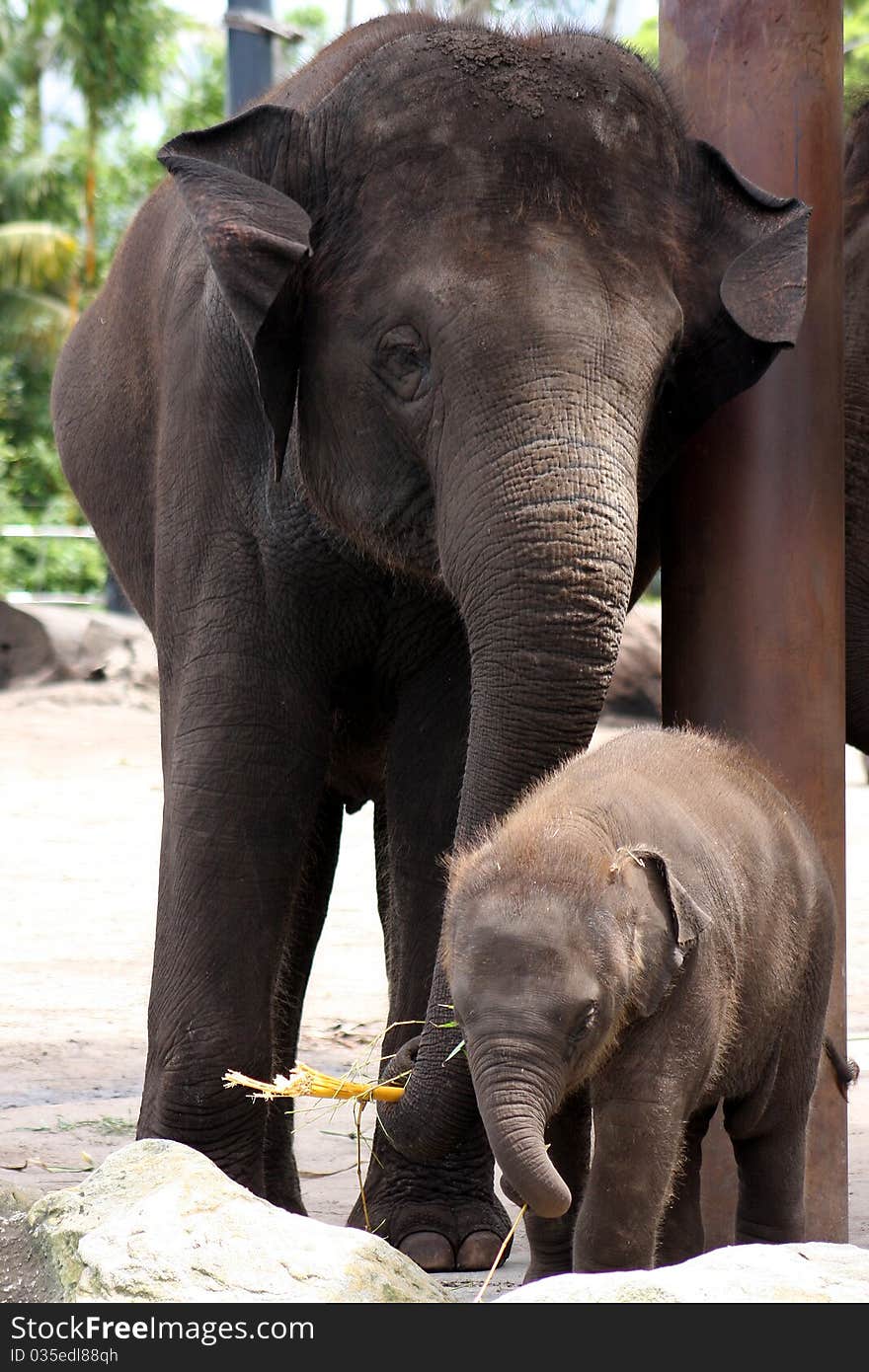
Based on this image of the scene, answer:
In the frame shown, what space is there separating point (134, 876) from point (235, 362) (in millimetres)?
6633

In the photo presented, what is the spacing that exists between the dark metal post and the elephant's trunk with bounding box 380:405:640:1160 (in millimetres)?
7368

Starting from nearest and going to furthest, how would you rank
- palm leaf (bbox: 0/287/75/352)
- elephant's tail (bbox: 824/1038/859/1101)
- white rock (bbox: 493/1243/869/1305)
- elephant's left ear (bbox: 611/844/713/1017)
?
white rock (bbox: 493/1243/869/1305)
elephant's left ear (bbox: 611/844/713/1017)
elephant's tail (bbox: 824/1038/859/1101)
palm leaf (bbox: 0/287/75/352)

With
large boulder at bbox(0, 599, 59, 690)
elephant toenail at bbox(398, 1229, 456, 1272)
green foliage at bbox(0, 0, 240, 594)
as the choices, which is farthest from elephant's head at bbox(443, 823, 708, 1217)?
green foliage at bbox(0, 0, 240, 594)

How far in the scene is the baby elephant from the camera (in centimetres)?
283

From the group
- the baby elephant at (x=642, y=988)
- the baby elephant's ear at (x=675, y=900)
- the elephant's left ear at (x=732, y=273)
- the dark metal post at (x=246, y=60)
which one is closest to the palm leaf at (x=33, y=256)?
the dark metal post at (x=246, y=60)

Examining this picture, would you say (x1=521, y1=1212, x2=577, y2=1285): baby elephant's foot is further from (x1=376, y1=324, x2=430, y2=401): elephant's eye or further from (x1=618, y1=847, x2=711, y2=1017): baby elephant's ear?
(x1=376, y1=324, x2=430, y2=401): elephant's eye

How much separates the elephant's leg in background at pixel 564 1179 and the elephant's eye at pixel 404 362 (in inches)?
49.4

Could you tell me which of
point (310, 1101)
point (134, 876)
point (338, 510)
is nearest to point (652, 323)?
point (338, 510)

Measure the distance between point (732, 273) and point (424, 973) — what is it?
64.5 inches

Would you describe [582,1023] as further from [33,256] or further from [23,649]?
[33,256]

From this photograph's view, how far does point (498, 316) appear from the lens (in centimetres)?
348

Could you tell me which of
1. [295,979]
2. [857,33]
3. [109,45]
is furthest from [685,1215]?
[109,45]

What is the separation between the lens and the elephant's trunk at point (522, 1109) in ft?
8.79
